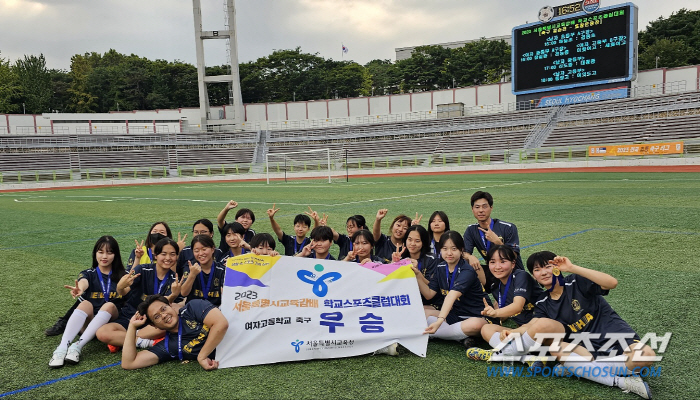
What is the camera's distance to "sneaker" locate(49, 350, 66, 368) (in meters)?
3.85

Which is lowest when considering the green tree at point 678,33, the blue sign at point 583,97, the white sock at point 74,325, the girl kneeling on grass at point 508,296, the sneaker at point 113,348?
the sneaker at point 113,348

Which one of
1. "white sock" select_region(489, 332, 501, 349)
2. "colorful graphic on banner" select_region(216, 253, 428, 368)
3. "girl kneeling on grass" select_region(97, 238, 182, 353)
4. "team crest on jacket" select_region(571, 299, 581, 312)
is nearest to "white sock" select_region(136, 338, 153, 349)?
"girl kneeling on grass" select_region(97, 238, 182, 353)

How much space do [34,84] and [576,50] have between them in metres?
64.7

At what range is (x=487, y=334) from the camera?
3881 mm

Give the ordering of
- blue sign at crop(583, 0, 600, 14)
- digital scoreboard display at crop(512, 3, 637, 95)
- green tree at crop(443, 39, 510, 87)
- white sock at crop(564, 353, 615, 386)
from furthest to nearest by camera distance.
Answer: green tree at crop(443, 39, 510, 87), blue sign at crop(583, 0, 600, 14), digital scoreboard display at crop(512, 3, 637, 95), white sock at crop(564, 353, 615, 386)

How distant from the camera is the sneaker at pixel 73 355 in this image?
3897 mm

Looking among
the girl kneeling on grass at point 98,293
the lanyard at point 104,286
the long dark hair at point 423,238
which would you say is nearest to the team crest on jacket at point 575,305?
the long dark hair at point 423,238

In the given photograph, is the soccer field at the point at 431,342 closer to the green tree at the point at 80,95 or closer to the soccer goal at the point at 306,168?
the soccer goal at the point at 306,168

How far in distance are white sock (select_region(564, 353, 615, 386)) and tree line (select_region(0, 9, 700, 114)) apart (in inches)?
2559

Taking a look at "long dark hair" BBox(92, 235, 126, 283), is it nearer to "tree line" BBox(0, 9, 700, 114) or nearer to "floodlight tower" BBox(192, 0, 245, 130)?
"floodlight tower" BBox(192, 0, 245, 130)

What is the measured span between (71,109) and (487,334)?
76.3 m

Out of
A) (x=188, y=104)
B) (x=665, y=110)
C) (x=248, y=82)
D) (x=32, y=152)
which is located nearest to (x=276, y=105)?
(x=248, y=82)

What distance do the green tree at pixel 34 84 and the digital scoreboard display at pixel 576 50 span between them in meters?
59.7

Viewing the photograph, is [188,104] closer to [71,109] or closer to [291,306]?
[71,109]
